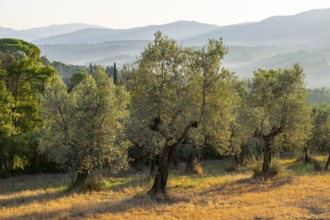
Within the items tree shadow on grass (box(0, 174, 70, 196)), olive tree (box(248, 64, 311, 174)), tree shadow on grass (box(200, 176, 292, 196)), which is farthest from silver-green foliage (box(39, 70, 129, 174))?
olive tree (box(248, 64, 311, 174))

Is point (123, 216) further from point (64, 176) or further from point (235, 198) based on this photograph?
point (64, 176)

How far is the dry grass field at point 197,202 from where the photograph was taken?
975 inches

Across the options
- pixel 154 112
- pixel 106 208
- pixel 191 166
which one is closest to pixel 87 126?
pixel 154 112

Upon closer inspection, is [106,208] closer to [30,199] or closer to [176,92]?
[30,199]

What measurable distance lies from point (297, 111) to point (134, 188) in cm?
2064

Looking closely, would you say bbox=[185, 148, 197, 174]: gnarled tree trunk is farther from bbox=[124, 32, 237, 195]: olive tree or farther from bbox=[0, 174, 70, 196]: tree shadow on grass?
bbox=[124, 32, 237, 195]: olive tree

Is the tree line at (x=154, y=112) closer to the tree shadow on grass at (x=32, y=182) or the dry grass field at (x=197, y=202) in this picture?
the tree shadow on grass at (x=32, y=182)

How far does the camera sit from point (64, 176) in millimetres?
56312

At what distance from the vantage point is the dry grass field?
81.3 ft

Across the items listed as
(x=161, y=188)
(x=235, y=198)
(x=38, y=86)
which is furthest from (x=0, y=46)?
(x=235, y=198)

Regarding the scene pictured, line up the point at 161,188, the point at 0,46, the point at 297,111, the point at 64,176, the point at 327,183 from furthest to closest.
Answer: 1. the point at 0,46
2. the point at 64,176
3. the point at 297,111
4. the point at 327,183
5. the point at 161,188

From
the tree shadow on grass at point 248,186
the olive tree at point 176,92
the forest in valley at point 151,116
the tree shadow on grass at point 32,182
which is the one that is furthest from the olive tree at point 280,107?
the tree shadow on grass at point 32,182

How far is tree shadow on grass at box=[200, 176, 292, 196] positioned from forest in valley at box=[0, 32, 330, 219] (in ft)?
1.23

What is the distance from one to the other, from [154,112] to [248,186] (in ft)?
49.0
